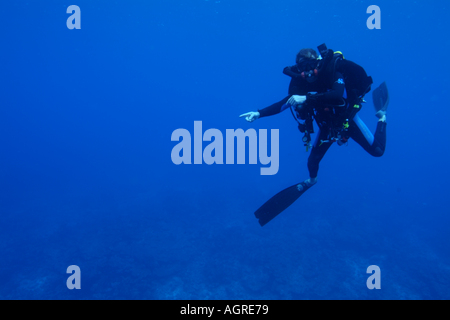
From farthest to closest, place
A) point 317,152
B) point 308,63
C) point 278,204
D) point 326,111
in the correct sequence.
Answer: point 278,204 < point 317,152 < point 326,111 < point 308,63

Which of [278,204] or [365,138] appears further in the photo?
[278,204]

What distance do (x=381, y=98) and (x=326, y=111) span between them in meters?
2.68

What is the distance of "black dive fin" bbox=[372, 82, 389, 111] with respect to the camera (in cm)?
624

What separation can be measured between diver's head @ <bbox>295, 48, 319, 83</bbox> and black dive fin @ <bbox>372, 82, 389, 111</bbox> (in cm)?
304

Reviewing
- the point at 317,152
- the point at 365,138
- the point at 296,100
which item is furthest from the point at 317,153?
the point at 296,100

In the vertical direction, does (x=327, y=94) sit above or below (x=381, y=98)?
below

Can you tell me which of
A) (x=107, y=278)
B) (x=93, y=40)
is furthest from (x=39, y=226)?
(x=93, y=40)

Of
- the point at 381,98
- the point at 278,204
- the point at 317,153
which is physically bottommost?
the point at 278,204

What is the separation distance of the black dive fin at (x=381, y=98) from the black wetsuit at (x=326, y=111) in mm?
443

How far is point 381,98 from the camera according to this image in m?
6.38

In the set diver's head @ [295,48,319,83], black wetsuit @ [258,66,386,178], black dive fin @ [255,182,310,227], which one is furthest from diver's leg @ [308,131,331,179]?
diver's head @ [295,48,319,83]

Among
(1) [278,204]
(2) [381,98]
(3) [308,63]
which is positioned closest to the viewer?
(3) [308,63]

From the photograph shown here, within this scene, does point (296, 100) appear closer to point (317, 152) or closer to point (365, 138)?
point (317, 152)
